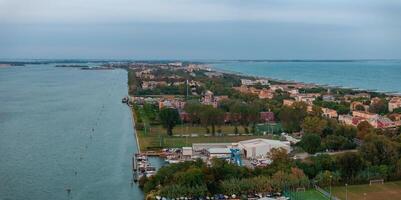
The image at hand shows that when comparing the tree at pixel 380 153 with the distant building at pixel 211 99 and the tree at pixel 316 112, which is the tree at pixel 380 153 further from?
the distant building at pixel 211 99

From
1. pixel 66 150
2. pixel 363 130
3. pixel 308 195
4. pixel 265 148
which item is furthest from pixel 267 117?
pixel 308 195

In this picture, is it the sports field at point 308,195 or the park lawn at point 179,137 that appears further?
the park lawn at point 179,137

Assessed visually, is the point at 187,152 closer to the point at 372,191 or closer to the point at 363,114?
the point at 372,191

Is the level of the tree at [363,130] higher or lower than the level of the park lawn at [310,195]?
higher

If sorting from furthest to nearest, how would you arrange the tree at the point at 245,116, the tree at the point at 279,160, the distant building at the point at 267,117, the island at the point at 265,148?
the distant building at the point at 267,117, the tree at the point at 245,116, the tree at the point at 279,160, the island at the point at 265,148

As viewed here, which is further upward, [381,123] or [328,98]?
[381,123]

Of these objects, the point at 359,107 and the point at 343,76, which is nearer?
the point at 359,107

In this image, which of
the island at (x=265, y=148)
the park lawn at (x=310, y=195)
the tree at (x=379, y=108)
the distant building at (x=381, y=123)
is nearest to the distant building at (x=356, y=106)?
the island at (x=265, y=148)
